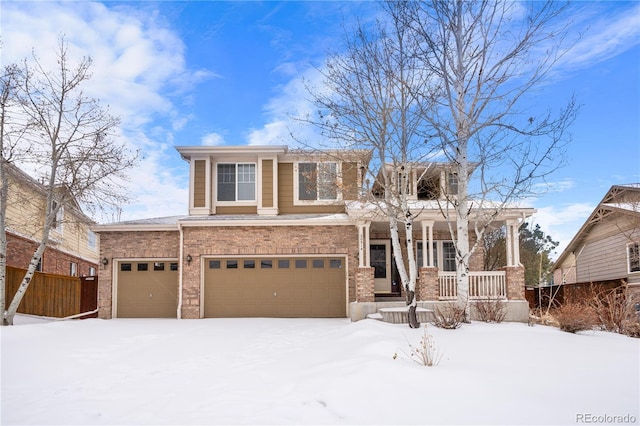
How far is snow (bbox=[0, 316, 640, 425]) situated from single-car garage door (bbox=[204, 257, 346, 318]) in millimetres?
5545

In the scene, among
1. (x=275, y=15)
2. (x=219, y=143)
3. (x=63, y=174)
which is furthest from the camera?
(x=219, y=143)

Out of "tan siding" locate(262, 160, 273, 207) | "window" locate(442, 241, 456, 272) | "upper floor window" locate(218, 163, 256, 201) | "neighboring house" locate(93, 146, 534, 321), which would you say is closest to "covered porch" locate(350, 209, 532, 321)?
"neighboring house" locate(93, 146, 534, 321)

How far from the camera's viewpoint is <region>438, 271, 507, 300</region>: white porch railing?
48.3 feet

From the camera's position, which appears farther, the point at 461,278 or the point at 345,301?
the point at 345,301

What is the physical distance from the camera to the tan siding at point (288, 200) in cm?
1805

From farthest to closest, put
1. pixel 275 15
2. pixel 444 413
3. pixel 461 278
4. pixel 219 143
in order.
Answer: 1. pixel 219 143
2. pixel 275 15
3. pixel 461 278
4. pixel 444 413

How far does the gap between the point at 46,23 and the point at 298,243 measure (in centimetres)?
1001

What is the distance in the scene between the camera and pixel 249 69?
48.9ft

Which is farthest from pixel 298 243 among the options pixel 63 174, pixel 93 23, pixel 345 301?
pixel 93 23

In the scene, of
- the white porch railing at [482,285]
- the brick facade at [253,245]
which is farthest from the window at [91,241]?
the white porch railing at [482,285]

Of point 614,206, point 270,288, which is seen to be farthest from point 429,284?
point 614,206

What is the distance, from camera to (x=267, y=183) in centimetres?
1817

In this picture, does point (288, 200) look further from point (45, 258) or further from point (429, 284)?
point (45, 258)

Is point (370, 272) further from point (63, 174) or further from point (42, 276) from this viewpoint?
point (42, 276)
